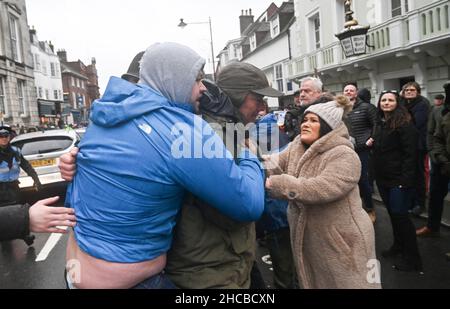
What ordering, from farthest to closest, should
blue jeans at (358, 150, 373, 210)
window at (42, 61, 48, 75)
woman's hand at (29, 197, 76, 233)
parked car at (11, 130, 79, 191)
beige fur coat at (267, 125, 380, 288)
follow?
window at (42, 61, 48, 75), parked car at (11, 130, 79, 191), blue jeans at (358, 150, 373, 210), beige fur coat at (267, 125, 380, 288), woman's hand at (29, 197, 76, 233)

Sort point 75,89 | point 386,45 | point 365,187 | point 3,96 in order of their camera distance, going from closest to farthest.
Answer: point 365,187 < point 386,45 < point 3,96 < point 75,89

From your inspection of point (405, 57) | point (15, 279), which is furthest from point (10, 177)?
point (405, 57)

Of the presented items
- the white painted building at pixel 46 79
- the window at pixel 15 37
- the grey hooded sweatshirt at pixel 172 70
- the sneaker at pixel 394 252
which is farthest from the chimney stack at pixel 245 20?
the grey hooded sweatshirt at pixel 172 70

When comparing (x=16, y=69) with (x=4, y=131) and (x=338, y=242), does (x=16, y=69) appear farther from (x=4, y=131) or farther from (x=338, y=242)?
(x=338, y=242)

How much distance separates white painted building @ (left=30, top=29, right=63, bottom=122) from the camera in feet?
123

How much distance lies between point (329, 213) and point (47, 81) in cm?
4375

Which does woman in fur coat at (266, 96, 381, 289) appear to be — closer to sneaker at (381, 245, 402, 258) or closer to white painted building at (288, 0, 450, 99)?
sneaker at (381, 245, 402, 258)

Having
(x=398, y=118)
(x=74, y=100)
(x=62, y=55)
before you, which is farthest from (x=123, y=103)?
(x=62, y=55)

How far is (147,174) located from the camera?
139 cm

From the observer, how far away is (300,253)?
2518 mm

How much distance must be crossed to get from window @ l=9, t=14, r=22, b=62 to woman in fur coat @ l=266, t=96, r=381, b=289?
26115 mm

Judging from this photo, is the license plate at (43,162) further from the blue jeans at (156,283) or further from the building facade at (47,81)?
the building facade at (47,81)

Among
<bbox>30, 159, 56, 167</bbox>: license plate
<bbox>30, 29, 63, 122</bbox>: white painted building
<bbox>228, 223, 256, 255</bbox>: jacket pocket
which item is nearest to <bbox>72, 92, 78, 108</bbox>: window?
<bbox>30, 29, 63, 122</bbox>: white painted building
